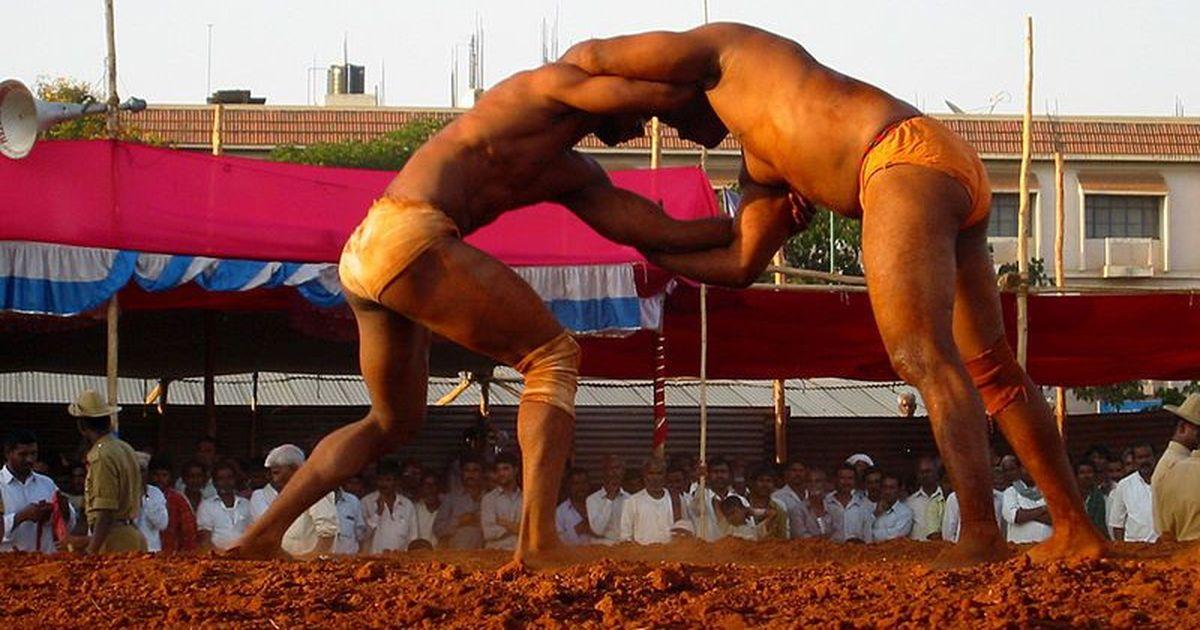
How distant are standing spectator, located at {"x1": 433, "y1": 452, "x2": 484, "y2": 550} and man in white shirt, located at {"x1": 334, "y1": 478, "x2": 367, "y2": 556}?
2.18 ft

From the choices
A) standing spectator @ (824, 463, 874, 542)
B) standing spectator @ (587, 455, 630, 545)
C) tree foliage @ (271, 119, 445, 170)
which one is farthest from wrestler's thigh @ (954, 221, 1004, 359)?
tree foliage @ (271, 119, 445, 170)

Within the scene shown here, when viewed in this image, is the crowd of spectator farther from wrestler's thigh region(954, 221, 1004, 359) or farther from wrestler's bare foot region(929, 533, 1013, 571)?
wrestler's bare foot region(929, 533, 1013, 571)

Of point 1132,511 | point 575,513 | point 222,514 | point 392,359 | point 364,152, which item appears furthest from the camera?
point 364,152

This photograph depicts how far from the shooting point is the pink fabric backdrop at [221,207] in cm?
1167

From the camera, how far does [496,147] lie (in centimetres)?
608

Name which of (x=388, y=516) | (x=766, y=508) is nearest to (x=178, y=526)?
(x=388, y=516)

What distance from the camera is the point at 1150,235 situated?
41438 millimetres

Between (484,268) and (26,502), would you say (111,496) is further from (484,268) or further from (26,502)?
(484,268)

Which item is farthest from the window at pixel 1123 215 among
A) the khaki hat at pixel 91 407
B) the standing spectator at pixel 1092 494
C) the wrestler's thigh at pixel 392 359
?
the wrestler's thigh at pixel 392 359

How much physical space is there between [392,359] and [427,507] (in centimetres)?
836

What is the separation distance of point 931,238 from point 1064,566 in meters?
1.07

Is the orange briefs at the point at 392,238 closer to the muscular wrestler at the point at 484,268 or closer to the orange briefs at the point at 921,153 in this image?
the muscular wrestler at the point at 484,268

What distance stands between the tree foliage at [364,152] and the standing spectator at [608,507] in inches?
832

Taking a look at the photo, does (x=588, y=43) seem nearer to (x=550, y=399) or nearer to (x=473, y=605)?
(x=550, y=399)
